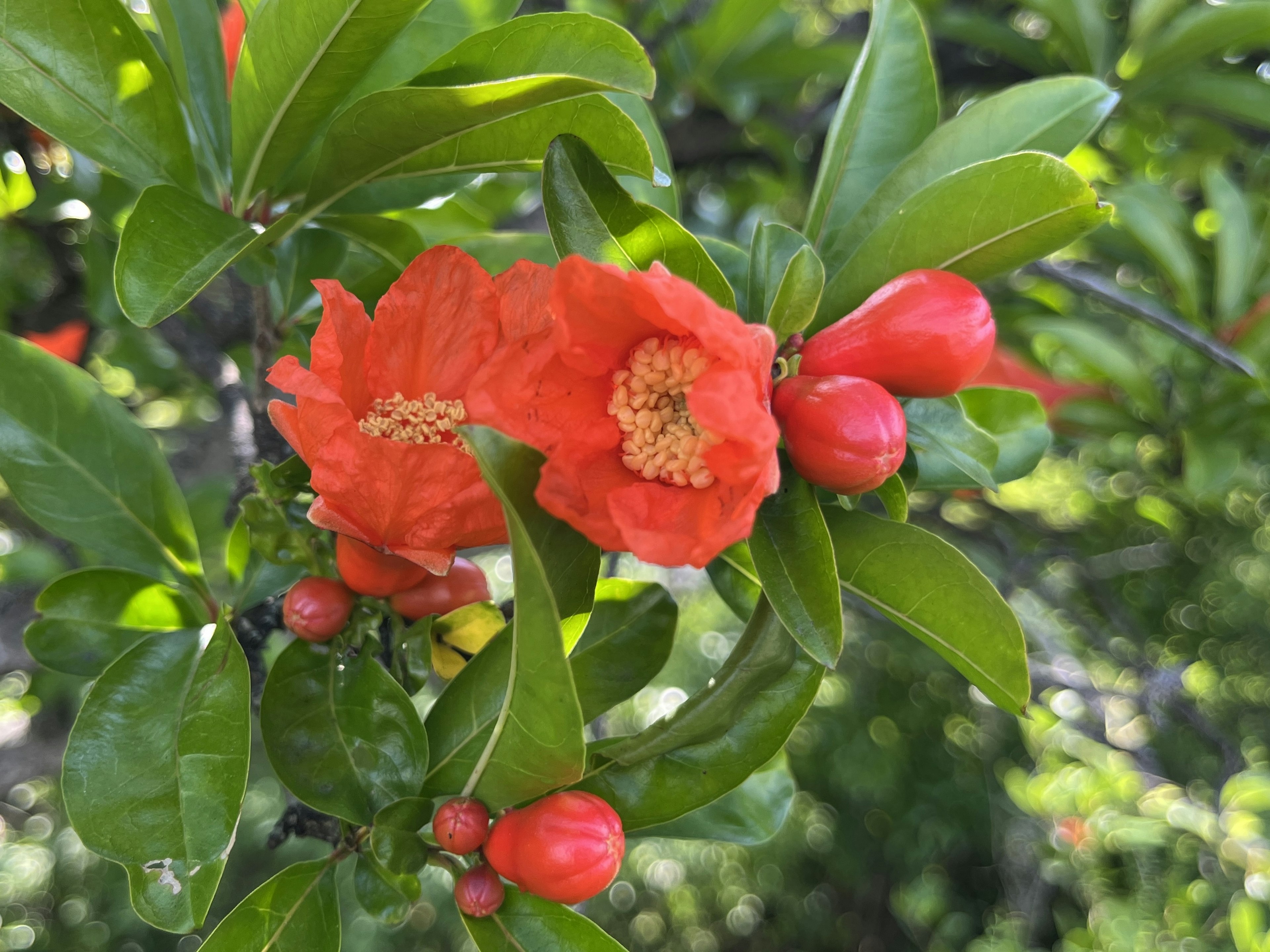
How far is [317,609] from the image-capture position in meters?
0.84

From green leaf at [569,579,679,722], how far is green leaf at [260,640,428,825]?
0.55 feet

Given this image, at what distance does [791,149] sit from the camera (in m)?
2.23

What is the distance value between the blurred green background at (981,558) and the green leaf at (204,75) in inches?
8.3

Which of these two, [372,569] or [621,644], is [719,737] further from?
[372,569]

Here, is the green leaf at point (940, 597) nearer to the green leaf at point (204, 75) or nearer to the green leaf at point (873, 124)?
the green leaf at point (873, 124)

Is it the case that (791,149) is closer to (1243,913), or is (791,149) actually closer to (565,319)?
(565,319)

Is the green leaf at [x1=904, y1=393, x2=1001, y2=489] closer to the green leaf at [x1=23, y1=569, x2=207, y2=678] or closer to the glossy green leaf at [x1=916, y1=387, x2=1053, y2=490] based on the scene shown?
the glossy green leaf at [x1=916, y1=387, x2=1053, y2=490]

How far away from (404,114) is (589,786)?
65cm

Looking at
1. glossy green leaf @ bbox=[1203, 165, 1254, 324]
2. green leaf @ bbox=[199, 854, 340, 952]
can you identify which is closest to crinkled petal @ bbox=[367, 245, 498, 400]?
green leaf @ bbox=[199, 854, 340, 952]

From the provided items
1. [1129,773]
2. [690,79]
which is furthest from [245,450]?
[1129,773]

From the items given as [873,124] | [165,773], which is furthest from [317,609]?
[873,124]

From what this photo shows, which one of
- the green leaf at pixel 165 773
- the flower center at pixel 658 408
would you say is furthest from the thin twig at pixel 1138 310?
the green leaf at pixel 165 773

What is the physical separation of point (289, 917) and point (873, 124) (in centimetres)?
106

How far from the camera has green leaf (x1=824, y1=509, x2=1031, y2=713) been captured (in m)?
0.72
